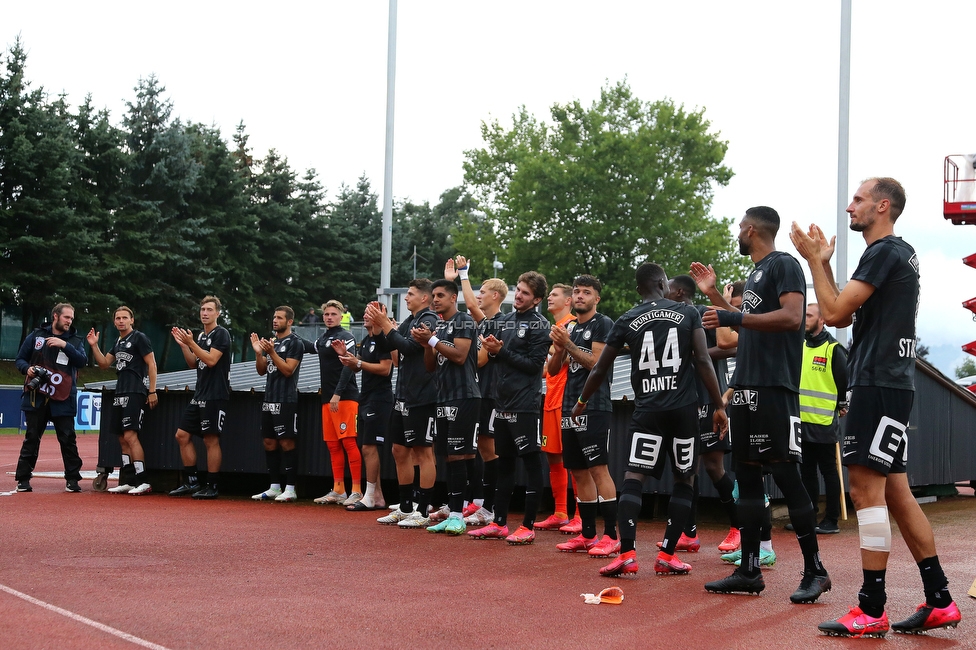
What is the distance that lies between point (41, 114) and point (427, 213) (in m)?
40.8

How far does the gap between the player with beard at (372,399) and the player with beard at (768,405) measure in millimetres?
5180

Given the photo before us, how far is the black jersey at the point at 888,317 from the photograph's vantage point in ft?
18.4

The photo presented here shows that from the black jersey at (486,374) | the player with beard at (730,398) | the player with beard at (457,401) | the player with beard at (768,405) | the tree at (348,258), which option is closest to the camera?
the player with beard at (768,405)

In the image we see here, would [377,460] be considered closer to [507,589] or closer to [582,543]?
[582,543]

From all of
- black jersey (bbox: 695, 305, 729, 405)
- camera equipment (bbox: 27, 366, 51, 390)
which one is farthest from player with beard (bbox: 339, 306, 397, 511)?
camera equipment (bbox: 27, 366, 51, 390)

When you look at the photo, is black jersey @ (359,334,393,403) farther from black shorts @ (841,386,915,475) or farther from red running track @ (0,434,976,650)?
black shorts @ (841,386,915,475)

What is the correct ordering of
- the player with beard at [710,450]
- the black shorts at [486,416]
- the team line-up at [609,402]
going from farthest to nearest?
the black shorts at [486,416], the player with beard at [710,450], the team line-up at [609,402]

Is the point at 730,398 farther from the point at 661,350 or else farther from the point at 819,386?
the point at 819,386

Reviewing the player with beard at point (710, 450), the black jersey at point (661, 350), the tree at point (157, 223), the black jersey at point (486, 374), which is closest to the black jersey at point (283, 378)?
the black jersey at point (486, 374)

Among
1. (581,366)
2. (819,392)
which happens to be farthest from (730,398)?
(819,392)

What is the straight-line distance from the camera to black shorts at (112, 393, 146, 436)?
1373 centimetres

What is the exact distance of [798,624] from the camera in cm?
586

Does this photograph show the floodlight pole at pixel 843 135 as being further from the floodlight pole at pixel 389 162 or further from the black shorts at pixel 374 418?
the black shorts at pixel 374 418

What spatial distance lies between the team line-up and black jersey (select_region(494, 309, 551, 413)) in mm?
20
